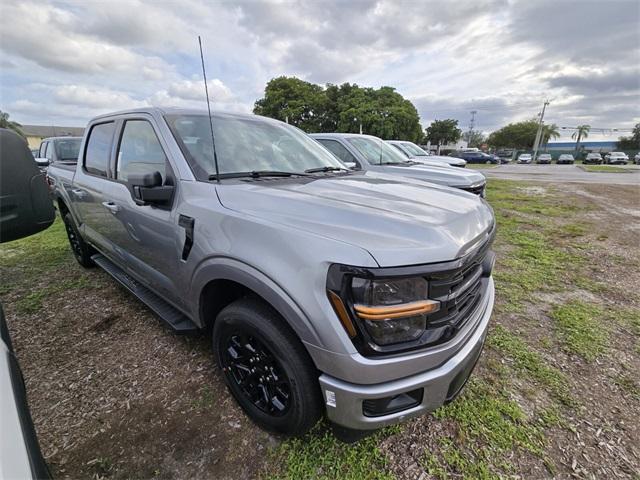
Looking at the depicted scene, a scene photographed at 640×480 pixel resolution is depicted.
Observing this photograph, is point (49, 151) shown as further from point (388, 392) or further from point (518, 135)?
point (518, 135)

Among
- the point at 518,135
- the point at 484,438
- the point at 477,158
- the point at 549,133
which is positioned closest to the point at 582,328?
the point at 484,438

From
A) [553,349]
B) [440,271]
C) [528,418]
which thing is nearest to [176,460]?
[440,271]

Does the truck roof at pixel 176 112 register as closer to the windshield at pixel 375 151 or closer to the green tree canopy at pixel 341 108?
the windshield at pixel 375 151

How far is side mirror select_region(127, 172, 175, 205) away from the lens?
6.27 feet

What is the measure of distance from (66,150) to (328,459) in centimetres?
984

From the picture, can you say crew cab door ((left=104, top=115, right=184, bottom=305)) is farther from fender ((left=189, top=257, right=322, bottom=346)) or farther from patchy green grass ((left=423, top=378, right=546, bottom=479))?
patchy green grass ((left=423, top=378, right=546, bottom=479))

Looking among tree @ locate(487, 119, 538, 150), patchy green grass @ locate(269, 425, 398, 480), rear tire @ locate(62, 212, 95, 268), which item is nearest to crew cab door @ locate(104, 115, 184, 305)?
patchy green grass @ locate(269, 425, 398, 480)

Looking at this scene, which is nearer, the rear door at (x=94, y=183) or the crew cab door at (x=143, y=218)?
the crew cab door at (x=143, y=218)

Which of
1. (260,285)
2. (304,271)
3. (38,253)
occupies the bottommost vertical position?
(38,253)

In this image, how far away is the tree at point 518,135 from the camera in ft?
232

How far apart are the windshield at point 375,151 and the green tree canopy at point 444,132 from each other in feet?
216

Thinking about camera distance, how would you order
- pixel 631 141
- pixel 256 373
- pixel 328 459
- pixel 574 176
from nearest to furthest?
pixel 328 459
pixel 256 373
pixel 574 176
pixel 631 141

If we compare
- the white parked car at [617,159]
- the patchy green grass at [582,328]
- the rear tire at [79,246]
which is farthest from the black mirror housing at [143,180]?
the white parked car at [617,159]

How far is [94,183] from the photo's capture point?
314cm
